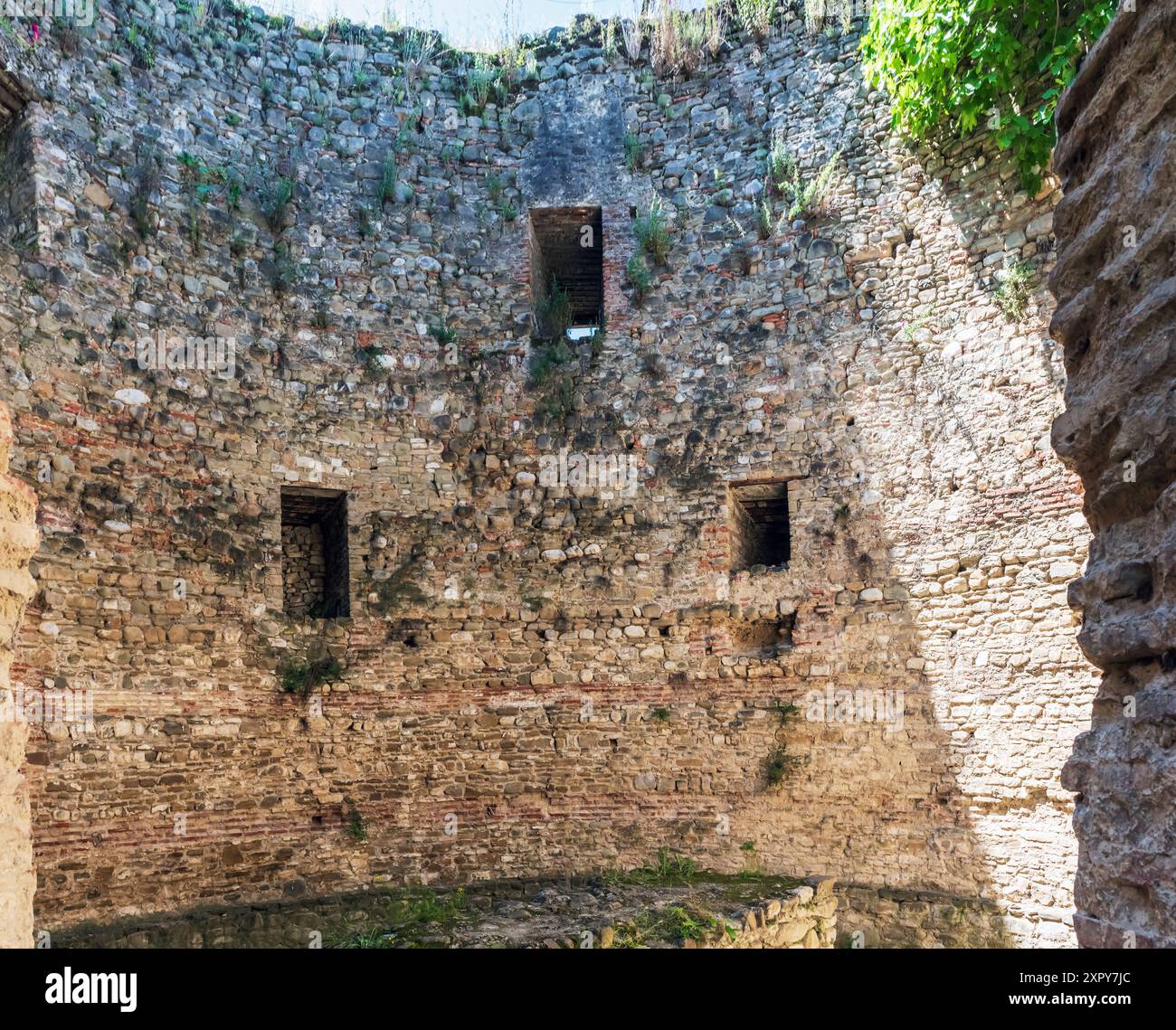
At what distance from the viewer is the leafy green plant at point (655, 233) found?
1040 cm

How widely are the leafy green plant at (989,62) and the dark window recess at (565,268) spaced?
10.6ft

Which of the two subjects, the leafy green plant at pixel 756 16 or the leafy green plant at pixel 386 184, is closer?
the leafy green plant at pixel 386 184

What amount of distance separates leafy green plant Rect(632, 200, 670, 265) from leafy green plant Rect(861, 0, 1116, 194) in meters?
2.40

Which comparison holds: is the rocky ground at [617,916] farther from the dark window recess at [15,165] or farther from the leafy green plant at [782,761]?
the dark window recess at [15,165]

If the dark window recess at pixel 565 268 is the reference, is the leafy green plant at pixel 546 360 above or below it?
below

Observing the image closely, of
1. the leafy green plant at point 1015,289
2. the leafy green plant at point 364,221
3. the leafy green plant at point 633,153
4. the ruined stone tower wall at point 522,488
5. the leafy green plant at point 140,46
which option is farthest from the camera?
the leafy green plant at point 633,153

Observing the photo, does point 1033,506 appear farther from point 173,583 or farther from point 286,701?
point 173,583

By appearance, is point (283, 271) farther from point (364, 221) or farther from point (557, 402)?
point (557, 402)

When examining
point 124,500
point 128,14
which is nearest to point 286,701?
→ point 124,500

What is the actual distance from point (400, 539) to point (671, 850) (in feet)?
12.2

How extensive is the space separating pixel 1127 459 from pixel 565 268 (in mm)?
9365

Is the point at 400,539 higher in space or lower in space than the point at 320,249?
lower

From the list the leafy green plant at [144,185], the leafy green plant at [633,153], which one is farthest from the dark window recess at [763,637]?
the leafy green plant at [144,185]

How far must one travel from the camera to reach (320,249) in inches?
396
